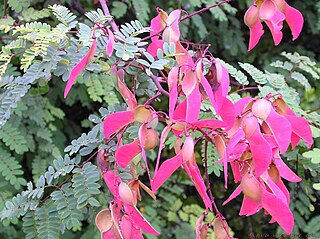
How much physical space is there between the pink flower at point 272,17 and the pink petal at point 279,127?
0.73ft

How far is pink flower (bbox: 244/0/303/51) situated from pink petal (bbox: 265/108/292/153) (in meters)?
0.22

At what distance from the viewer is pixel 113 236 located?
887mm

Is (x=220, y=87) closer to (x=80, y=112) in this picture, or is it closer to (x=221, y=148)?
(x=221, y=148)

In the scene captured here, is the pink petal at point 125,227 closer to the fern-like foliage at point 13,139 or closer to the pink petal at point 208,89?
the pink petal at point 208,89

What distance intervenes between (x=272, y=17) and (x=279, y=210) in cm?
38

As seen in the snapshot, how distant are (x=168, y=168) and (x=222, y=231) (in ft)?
0.58

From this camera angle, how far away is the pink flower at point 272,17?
106 cm

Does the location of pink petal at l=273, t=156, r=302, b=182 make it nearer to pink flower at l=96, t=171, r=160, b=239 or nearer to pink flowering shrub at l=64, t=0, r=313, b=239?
pink flowering shrub at l=64, t=0, r=313, b=239

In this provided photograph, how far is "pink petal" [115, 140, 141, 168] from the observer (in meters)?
0.89

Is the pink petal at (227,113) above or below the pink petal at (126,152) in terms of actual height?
below

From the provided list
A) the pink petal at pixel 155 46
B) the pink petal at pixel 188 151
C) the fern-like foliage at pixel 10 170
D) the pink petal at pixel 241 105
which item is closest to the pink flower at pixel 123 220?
the pink petal at pixel 188 151

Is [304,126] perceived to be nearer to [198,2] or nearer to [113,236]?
[113,236]

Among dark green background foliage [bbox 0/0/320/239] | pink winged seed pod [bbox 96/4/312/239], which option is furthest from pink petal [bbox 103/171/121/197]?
dark green background foliage [bbox 0/0/320/239]

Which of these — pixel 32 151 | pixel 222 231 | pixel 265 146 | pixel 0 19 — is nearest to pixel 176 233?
pixel 32 151
